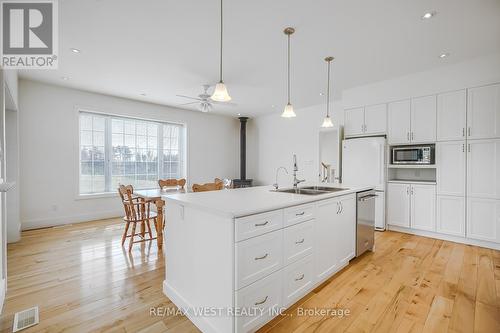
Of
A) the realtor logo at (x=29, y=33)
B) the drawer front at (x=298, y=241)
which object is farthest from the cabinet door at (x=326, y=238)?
the realtor logo at (x=29, y=33)

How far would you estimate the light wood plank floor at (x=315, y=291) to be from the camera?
1723 mm

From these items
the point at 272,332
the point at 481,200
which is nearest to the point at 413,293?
the point at 272,332

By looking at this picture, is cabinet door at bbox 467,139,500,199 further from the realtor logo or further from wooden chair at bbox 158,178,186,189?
the realtor logo

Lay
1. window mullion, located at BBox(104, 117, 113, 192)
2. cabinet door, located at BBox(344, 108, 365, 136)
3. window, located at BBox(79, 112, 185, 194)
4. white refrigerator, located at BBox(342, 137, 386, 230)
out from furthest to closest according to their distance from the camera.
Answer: window mullion, located at BBox(104, 117, 113, 192) < window, located at BBox(79, 112, 185, 194) < cabinet door, located at BBox(344, 108, 365, 136) < white refrigerator, located at BBox(342, 137, 386, 230)

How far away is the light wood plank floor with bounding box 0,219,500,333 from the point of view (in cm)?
172

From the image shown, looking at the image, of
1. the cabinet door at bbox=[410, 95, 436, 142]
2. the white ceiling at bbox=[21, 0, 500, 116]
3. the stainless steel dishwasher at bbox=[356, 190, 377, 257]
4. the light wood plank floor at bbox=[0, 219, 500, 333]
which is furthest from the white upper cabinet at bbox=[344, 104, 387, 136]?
the light wood plank floor at bbox=[0, 219, 500, 333]

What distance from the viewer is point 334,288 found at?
222cm

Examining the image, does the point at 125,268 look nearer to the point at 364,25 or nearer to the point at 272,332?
the point at 272,332

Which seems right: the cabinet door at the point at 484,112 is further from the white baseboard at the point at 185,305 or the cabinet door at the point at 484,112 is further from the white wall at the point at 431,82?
the white baseboard at the point at 185,305

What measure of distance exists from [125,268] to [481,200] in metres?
4.89

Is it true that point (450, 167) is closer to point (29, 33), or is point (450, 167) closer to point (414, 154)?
point (414, 154)

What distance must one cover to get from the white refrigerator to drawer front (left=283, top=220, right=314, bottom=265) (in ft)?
7.78

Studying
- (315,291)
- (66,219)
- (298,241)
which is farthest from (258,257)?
(66,219)

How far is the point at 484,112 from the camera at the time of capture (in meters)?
3.22
